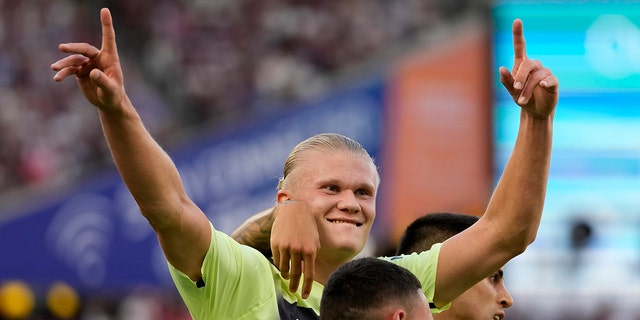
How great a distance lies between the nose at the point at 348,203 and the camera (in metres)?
4.10

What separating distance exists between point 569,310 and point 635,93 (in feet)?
7.01

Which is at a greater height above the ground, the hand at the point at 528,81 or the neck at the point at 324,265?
the hand at the point at 528,81

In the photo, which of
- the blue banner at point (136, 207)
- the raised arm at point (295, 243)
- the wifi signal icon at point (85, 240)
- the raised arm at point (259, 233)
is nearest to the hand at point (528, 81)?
the raised arm at point (295, 243)

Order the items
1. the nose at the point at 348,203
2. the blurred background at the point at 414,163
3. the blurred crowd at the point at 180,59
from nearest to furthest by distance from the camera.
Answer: the nose at the point at 348,203 → the blurred background at the point at 414,163 → the blurred crowd at the point at 180,59

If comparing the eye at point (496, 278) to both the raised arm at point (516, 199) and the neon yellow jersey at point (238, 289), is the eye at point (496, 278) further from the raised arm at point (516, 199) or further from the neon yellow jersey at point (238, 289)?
the neon yellow jersey at point (238, 289)

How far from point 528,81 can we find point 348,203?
0.66 m

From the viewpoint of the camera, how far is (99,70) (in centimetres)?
354

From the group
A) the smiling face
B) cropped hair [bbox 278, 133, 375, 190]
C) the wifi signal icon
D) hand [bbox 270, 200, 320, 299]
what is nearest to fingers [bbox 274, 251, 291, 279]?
hand [bbox 270, 200, 320, 299]

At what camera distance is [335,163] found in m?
4.22

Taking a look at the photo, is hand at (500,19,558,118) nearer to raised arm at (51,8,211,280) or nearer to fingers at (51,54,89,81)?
raised arm at (51,8,211,280)

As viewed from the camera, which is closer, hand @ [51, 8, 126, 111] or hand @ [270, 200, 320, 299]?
hand @ [51, 8, 126, 111]

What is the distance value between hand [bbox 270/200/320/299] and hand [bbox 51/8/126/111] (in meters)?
0.66

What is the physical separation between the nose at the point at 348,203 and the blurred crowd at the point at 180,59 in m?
9.03

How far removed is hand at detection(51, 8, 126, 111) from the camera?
3506mm
